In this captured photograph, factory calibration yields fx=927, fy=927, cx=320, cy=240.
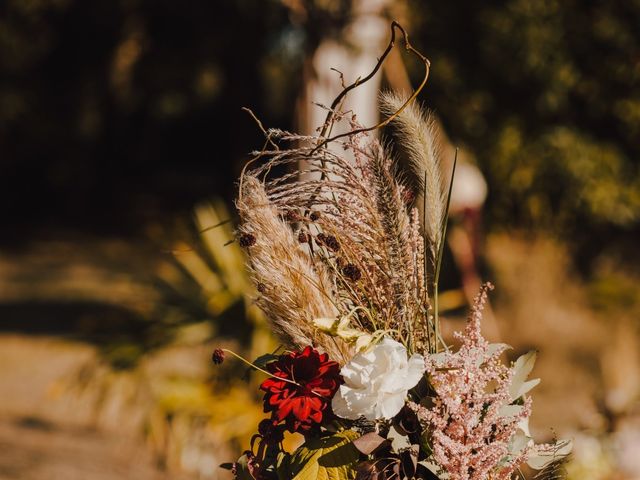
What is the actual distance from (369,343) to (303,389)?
0.13 metres

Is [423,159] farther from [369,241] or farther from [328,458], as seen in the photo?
[328,458]

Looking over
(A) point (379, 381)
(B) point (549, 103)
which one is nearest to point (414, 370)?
(A) point (379, 381)

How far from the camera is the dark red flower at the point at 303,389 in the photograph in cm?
148

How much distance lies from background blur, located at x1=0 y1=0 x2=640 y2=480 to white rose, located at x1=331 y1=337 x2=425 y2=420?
56cm

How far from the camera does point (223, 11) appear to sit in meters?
15.5

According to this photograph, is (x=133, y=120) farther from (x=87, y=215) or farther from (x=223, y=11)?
(x=223, y=11)

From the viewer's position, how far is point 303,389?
149 cm

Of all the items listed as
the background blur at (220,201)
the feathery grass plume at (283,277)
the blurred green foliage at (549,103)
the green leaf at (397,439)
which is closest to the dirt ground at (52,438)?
the background blur at (220,201)

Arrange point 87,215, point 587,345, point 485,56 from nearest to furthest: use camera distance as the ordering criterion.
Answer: point 587,345
point 485,56
point 87,215

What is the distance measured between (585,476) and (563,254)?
399 centimetres

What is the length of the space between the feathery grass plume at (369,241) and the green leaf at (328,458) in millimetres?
194

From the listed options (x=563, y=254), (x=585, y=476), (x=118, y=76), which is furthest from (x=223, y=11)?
(x=585, y=476)

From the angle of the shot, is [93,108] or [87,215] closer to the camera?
[93,108]

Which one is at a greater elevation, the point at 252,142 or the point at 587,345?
the point at 252,142
